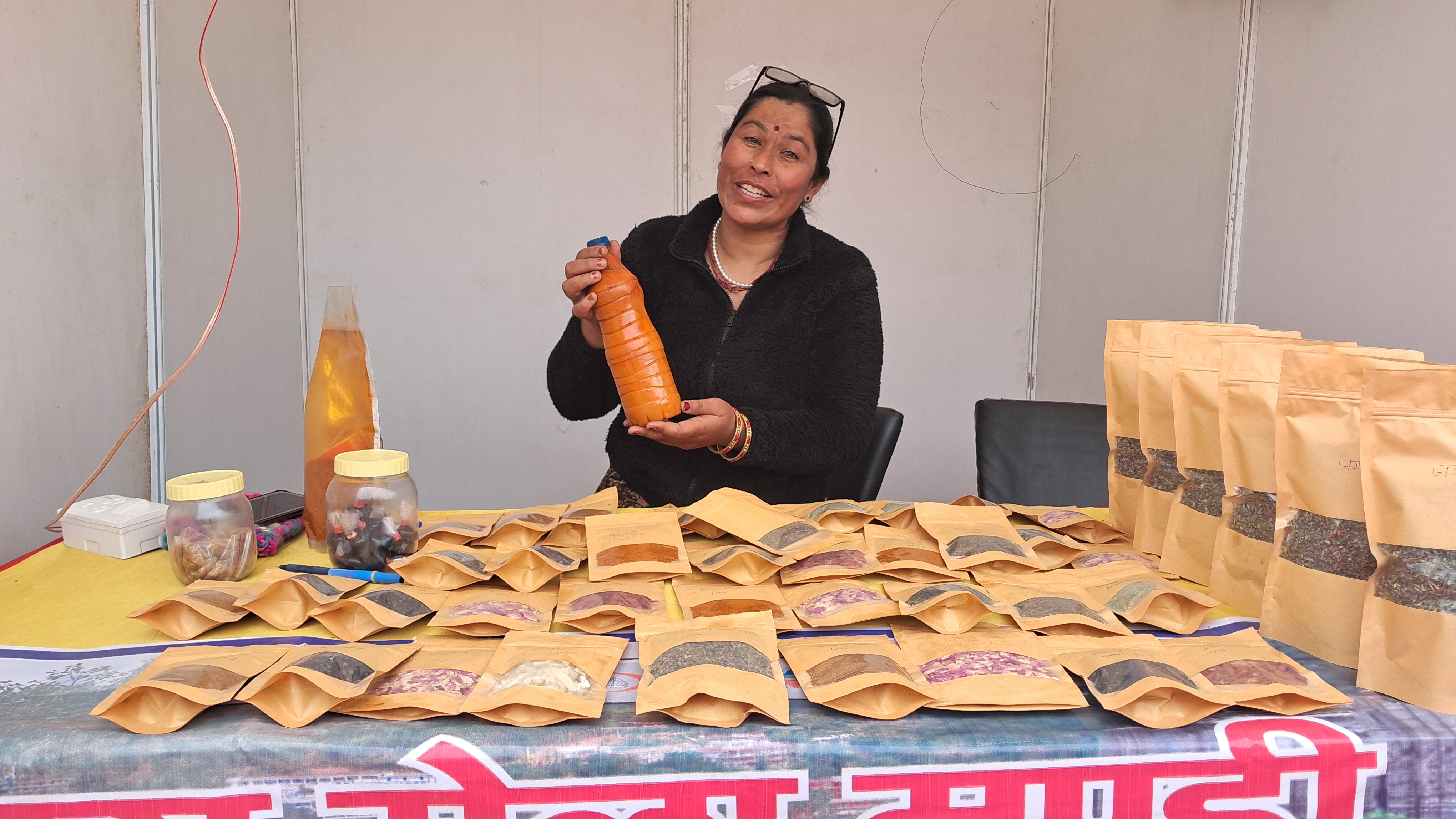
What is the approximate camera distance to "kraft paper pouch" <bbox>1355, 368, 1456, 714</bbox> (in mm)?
711

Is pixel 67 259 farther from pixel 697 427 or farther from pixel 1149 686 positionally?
pixel 1149 686

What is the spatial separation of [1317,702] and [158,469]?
229 cm

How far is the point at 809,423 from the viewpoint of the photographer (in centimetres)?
159

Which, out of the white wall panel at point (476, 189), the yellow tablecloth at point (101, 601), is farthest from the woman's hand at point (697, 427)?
the white wall panel at point (476, 189)

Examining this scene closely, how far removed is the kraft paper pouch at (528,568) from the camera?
973 mm

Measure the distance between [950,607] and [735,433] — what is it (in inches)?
25.5

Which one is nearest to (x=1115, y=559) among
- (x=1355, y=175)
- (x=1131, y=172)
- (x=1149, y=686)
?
(x=1149, y=686)

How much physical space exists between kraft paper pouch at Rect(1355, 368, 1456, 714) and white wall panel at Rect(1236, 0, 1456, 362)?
1.29m

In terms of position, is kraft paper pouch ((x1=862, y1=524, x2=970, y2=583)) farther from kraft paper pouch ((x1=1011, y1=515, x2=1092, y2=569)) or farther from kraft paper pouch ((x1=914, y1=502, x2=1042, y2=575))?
kraft paper pouch ((x1=1011, y1=515, x2=1092, y2=569))

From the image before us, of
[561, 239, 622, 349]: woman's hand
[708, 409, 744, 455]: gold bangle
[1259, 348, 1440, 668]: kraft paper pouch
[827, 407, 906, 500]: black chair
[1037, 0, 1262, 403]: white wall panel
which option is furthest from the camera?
[1037, 0, 1262, 403]: white wall panel

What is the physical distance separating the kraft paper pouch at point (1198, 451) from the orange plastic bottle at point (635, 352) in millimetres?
714

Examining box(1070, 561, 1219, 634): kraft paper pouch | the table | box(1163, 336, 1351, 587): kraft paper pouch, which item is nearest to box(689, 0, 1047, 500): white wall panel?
box(1163, 336, 1351, 587): kraft paper pouch

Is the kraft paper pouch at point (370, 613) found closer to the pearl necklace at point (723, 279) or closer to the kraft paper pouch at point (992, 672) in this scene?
the kraft paper pouch at point (992, 672)

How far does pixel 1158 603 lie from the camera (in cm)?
91
